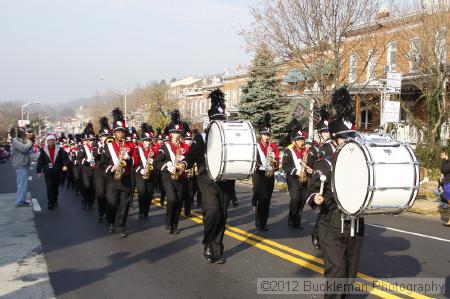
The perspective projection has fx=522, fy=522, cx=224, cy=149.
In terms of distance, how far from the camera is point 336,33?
→ 21.1 m

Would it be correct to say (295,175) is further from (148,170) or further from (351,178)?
(351,178)

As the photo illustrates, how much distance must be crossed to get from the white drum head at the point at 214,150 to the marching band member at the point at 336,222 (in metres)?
1.95

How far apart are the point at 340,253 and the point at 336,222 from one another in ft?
1.00

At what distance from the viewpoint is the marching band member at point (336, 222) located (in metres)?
5.10

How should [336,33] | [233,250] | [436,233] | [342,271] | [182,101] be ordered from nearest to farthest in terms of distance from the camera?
1. [342,271]
2. [233,250]
3. [436,233]
4. [336,33]
5. [182,101]

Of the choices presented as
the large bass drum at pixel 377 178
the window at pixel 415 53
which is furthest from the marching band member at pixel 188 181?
the window at pixel 415 53

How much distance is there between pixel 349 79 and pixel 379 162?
2031 cm

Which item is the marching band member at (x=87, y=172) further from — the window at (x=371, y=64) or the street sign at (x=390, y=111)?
the window at (x=371, y=64)

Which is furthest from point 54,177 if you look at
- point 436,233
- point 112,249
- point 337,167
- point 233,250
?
point 337,167

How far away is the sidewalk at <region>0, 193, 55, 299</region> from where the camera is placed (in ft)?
20.5

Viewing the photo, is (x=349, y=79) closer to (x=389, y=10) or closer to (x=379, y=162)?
(x=389, y=10)

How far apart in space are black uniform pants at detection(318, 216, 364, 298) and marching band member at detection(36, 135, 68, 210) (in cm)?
1024

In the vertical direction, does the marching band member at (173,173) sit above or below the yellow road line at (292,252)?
above

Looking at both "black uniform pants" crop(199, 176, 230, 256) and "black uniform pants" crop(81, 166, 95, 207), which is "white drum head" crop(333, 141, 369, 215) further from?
"black uniform pants" crop(81, 166, 95, 207)
